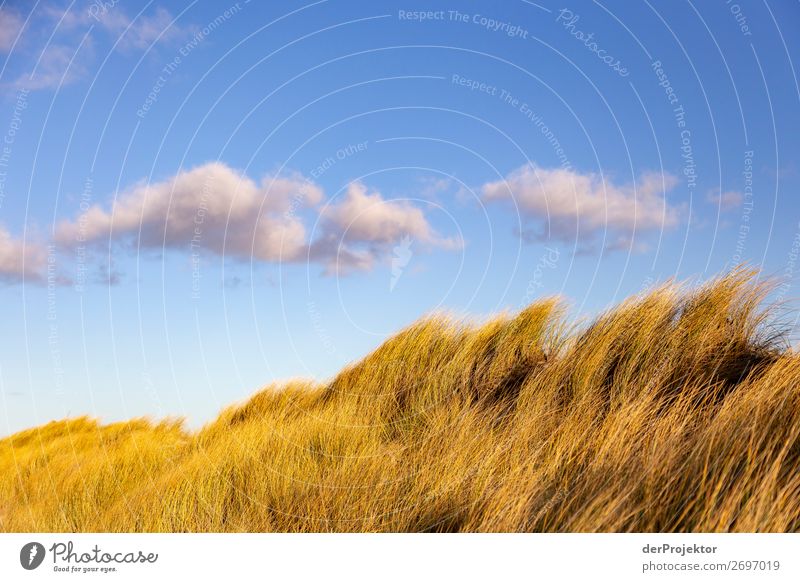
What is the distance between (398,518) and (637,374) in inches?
78.5

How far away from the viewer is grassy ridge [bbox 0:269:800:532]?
9.15 feet

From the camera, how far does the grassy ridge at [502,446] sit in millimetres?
2789

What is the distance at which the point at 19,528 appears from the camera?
4.00 m

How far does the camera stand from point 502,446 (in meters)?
3.61
